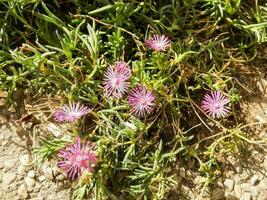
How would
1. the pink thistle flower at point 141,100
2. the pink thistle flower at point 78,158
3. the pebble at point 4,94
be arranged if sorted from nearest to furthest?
the pink thistle flower at point 78,158
the pink thistle flower at point 141,100
the pebble at point 4,94

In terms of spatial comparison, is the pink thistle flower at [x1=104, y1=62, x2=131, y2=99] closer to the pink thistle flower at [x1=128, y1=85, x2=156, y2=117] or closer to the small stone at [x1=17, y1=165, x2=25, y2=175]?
the pink thistle flower at [x1=128, y1=85, x2=156, y2=117]

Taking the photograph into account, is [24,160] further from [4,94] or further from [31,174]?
[4,94]

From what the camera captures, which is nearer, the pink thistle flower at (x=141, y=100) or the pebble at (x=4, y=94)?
the pink thistle flower at (x=141, y=100)

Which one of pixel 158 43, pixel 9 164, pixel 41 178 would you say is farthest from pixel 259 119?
pixel 9 164

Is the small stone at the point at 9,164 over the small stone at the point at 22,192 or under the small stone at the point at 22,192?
over

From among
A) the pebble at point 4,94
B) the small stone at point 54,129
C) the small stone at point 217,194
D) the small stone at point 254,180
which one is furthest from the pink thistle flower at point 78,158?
the small stone at point 254,180

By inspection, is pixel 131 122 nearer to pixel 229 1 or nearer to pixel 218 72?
pixel 218 72

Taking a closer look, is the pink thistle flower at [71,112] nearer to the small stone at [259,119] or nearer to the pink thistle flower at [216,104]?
the pink thistle flower at [216,104]
